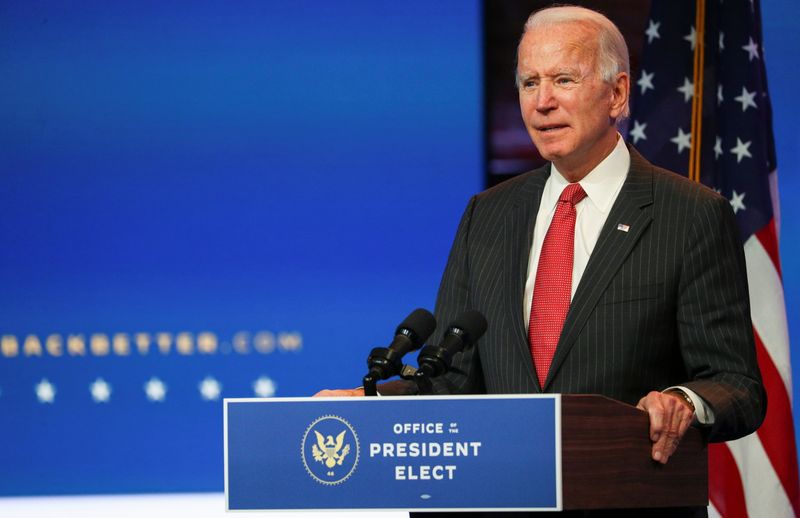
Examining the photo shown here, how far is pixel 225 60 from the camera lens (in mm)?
4645

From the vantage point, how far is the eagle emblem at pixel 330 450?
142cm

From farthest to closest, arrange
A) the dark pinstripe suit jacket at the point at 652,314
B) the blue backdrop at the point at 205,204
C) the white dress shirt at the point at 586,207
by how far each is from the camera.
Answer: the blue backdrop at the point at 205,204
the white dress shirt at the point at 586,207
the dark pinstripe suit jacket at the point at 652,314

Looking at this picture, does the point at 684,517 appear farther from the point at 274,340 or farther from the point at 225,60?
the point at 225,60

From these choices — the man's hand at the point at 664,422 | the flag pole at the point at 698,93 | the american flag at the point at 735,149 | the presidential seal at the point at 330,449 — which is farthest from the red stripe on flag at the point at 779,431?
the presidential seal at the point at 330,449

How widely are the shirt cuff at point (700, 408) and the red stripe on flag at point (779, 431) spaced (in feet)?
7.09

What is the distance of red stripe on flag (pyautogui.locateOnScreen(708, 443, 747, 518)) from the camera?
366cm

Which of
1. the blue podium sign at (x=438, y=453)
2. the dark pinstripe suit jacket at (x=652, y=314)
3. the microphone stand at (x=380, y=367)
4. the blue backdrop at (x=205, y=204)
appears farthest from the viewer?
the blue backdrop at (x=205, y=204)

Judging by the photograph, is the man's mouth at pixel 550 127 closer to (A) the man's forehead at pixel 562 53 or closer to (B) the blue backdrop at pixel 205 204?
(A) the man's forehead at pixel 562 53

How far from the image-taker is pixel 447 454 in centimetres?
142

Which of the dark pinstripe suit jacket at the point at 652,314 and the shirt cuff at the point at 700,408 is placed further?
the dark pinstripe suit jacket at the point at 652,314

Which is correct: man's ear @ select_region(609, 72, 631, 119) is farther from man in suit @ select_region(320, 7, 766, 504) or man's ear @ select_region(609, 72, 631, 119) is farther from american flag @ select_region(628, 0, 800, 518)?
american flag @ select_region(628, 0, 800, 518)

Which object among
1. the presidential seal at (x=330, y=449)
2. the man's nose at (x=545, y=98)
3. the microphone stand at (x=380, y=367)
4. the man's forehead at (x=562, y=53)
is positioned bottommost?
the presidential seal at (x=330, y=449)

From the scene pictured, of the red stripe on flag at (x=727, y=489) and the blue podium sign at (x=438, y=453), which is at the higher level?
the blue podium sign at (x=438, y=453)

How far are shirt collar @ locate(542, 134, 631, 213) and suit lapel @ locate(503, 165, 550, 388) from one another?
43 millimetres
